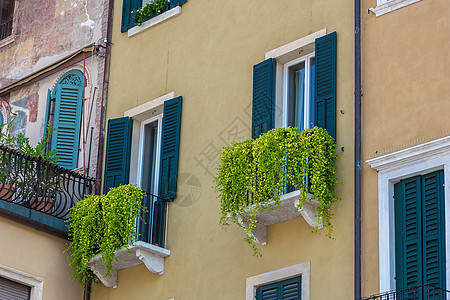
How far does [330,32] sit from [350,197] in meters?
2.48

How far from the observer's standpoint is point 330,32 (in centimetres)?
1602

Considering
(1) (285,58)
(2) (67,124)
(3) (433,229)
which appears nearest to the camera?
(3) (433,229)

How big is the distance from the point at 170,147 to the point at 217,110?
0.97 metres

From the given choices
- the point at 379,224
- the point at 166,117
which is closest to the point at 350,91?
the point at 379,224

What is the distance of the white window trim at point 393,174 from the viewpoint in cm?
1380

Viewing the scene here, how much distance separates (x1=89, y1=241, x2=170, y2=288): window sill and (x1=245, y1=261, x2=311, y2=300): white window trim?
68.6 inches

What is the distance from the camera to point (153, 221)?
17266 mm

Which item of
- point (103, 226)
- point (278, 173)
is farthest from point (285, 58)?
point (103, 226)

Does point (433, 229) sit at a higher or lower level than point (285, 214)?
lower

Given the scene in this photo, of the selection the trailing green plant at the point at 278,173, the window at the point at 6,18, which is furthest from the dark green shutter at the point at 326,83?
the window at the point at 6,18

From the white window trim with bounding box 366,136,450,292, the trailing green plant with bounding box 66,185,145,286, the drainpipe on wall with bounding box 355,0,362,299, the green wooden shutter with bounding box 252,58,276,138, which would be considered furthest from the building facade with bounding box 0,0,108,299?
the white window trim with bounding box 366,136,450,292

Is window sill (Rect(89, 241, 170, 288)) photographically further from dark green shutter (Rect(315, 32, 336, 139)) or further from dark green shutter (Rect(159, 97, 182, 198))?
dark green shutter (Rect(315, 32, 336, 139))

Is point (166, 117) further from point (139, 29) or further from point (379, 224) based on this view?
point (379, 224)

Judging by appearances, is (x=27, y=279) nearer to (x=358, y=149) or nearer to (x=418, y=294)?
(x=358, y=149)
